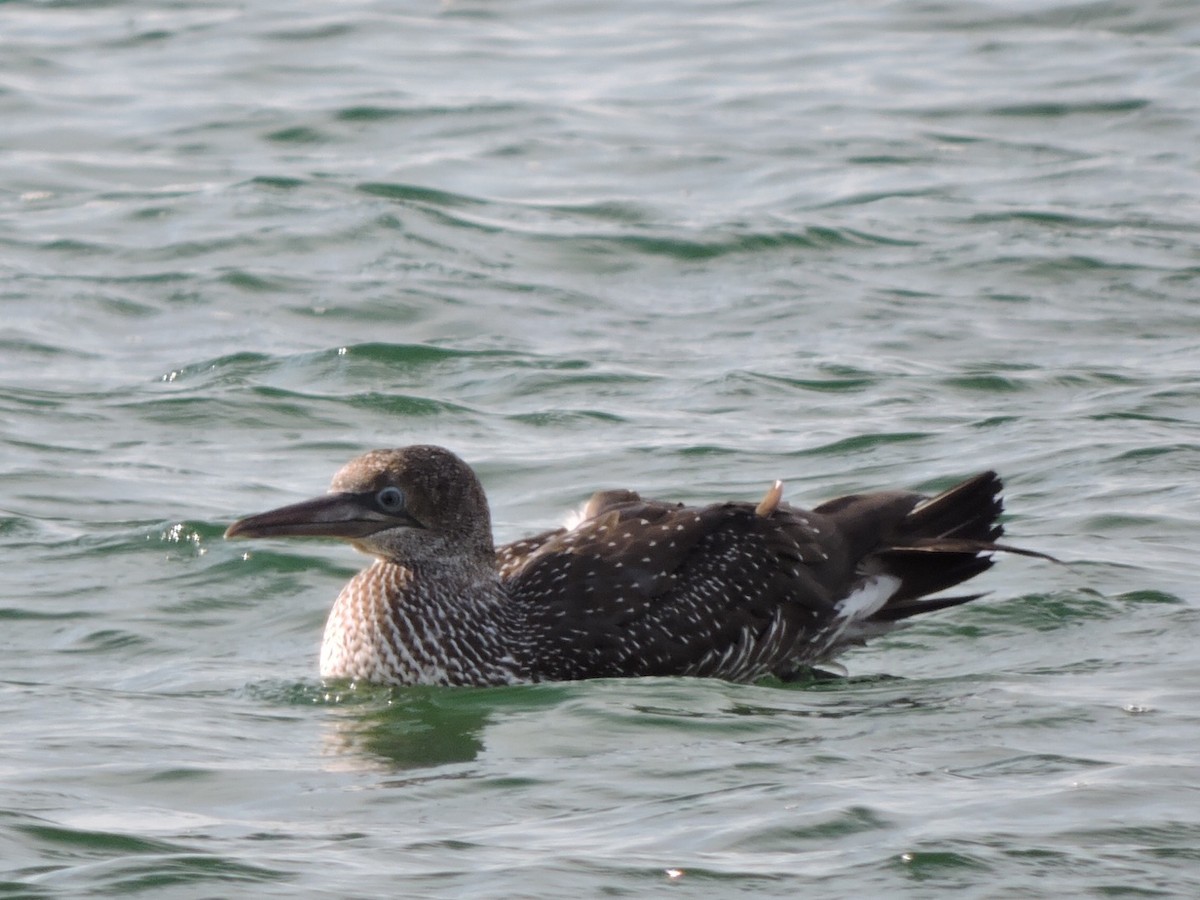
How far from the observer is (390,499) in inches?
359

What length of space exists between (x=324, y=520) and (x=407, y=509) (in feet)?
1.43

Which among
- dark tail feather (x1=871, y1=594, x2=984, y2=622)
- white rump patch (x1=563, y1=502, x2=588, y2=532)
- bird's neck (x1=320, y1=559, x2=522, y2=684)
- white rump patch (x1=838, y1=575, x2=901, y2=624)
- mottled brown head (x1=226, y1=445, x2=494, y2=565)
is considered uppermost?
mottled brown head (x1=226, y1=445, x2=494, y2=565)

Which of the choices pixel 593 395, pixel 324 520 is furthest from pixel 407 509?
pixel 593 395

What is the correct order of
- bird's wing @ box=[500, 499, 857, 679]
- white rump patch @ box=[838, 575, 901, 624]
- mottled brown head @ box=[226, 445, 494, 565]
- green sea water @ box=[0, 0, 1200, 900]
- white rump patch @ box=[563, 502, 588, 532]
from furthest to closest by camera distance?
white rump patch @ box=[563, 502, 588, 532] < white rump patch @ box=[838, 575, 901, 624] < bird's wing @ box=[500, 499, 857, 679] < mottled brown head @ box=[226, 445, 494, 565] < green sea water @ box=[0, 0, 1200, 900]

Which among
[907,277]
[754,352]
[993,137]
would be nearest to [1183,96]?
[993,137]

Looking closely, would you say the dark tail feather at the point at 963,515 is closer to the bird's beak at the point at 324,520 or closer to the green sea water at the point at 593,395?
the green sea water at the point at 593,395

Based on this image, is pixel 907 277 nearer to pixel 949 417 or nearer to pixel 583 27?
pixel 949 417

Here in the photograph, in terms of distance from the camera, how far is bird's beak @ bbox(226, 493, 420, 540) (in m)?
8.62

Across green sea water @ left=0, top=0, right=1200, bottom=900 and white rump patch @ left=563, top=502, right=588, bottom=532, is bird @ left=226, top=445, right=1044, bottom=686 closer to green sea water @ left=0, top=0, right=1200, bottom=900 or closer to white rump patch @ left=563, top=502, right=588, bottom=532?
white rump patch @ left=563, top=502, right=588, bottom=532

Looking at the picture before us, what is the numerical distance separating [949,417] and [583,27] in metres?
10.8

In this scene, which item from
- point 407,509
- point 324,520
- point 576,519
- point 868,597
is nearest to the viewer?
point 324,520

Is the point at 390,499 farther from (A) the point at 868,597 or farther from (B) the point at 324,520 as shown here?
(A) the point at 868,597

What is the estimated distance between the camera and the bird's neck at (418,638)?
29.5ft

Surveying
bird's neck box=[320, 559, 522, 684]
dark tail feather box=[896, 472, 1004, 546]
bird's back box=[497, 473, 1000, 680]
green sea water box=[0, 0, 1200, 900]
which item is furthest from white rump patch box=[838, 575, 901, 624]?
bird's neck box=[320, 559, 522, 684]
